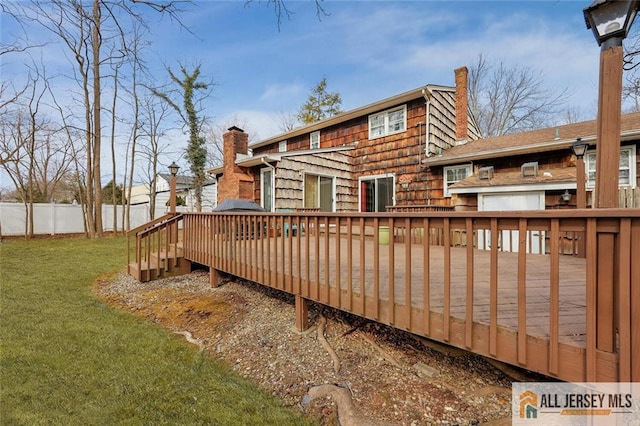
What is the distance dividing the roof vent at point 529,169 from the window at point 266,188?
23.6ft

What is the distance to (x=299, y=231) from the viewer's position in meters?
3.58

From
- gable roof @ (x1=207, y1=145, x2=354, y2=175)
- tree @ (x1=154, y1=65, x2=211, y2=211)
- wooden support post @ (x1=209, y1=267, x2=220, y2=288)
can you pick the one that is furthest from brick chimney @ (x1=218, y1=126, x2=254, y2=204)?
tree @ (x1=154, y1=65, x2=211, y2=211)

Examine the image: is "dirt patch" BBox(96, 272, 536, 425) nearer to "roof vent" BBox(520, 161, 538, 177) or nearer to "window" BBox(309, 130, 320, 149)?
"roof vent" BBox(520, 161, 538, 177)

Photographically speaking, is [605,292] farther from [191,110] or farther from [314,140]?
[191,110]

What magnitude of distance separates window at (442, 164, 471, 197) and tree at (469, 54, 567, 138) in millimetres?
10344

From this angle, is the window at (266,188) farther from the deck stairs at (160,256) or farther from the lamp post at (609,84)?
the lamp post at (609,84)

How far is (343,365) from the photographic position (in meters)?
3.19

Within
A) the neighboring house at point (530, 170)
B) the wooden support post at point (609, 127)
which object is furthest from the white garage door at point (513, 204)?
the wooden support post at point (609, 127)

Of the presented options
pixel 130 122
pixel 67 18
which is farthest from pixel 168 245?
pixel 130 122

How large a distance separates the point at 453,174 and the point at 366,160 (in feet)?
10.5

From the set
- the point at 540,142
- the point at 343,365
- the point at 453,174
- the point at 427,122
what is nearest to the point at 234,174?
the point at 427,122

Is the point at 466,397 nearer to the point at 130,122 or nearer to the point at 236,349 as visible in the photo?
the point at 236,349

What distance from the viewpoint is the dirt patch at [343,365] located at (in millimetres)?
2521

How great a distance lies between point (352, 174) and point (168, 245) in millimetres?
7233
